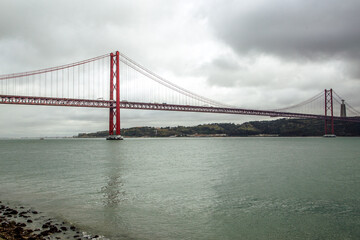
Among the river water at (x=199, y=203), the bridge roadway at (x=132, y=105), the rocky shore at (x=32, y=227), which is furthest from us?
the bridge roadway at (x=132, y=105)

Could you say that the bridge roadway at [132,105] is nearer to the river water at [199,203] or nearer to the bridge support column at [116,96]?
the bridge support column at [116,96]

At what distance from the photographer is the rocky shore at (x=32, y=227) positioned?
21.7ft

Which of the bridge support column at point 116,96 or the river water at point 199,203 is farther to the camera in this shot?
the bridge support column at point 116,96

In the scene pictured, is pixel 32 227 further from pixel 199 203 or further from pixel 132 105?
pixel 132 105

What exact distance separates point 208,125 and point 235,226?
157191 mm

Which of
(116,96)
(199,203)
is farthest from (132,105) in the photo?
(199,203)

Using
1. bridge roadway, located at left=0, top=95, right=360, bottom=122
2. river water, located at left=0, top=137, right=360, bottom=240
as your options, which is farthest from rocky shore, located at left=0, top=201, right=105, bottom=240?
bridge roadway, located at left=0, top=95, right=360, bottom=122

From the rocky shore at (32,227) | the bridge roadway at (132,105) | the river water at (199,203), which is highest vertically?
the bridge roadway at (132,105)

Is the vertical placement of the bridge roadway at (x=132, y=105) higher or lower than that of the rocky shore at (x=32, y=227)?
higher

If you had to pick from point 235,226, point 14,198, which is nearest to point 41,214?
point 14,198

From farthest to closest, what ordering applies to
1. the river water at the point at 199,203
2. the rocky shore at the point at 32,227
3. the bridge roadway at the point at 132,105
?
the bridge roadway at the point at 132,105, the river water at the point at 199,203, the rocky shore at the point at 32,227

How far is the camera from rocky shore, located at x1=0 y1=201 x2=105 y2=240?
6625 millimetres

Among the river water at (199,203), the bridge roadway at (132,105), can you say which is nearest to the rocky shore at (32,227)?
the river water at (199,203)

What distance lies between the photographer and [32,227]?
7566 mm
